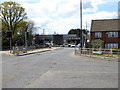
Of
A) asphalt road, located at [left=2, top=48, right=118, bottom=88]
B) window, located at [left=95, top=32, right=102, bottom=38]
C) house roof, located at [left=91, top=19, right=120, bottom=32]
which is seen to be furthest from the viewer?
window, located at [left=95, top=32, right=102, bottom=38]

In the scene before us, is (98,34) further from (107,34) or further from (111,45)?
(111,45)

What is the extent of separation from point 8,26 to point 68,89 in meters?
54.5

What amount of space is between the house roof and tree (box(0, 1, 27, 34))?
24589 millimetres

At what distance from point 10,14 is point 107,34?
2996 centimetres

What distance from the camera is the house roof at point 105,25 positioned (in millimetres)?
44781

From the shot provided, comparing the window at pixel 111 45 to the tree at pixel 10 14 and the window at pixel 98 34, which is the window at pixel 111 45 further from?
the tree at pixel 10 14

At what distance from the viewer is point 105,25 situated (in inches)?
1818

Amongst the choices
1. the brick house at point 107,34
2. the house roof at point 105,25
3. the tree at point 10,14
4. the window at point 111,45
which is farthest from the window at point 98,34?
the tree at point 10,14

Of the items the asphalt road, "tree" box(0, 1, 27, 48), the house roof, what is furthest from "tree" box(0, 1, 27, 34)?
the asphalt road

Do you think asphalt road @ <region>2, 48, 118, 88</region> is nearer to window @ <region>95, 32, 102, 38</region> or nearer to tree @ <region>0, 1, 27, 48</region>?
window @ <region>95, 32, 102, 38</region>

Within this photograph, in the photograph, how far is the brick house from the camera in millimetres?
43875

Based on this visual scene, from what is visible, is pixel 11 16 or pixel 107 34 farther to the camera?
pixel 11 16

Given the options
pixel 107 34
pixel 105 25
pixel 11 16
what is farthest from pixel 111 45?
pixel 11 16

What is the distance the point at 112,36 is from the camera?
44.2 meters
